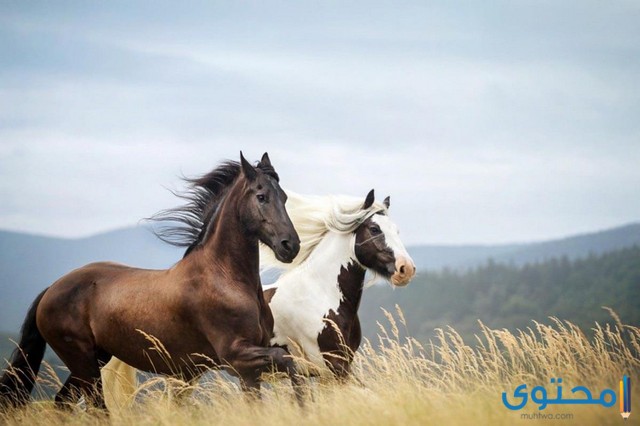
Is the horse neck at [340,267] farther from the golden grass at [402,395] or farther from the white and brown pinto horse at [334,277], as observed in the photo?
the golden grass at [402,395]

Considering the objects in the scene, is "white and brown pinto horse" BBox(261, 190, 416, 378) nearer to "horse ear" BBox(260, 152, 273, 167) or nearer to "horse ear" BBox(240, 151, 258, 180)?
"horse ear" BBox(260, 152, 273, 167)

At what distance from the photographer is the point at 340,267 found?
399 inches

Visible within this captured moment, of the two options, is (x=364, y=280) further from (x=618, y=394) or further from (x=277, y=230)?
(x=618, y=394)

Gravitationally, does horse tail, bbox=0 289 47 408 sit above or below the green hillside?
above

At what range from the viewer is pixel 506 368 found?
344 inches

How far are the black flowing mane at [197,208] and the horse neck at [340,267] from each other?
1491 millimetres

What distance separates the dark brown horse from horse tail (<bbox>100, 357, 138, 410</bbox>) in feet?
1.86

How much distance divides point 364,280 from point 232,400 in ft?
8.22

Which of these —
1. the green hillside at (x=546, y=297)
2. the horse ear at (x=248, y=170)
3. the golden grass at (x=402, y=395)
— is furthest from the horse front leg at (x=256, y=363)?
the green hillside at (x=546, y=297)

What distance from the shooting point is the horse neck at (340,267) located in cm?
998

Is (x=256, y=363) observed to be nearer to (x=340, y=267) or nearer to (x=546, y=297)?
(x=340, y=267)

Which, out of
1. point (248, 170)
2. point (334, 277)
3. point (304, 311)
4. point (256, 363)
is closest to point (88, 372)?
point (256, 363)

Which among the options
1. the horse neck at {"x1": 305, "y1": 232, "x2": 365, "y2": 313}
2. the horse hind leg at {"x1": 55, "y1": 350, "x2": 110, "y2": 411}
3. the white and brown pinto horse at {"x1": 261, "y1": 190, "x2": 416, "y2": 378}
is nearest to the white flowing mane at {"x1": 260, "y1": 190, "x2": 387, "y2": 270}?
the white and brown pinto horse at {"x1": 261, "y1": 190, "x2": 416, "y2": 378}

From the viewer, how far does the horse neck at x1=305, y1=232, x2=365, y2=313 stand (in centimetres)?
998
